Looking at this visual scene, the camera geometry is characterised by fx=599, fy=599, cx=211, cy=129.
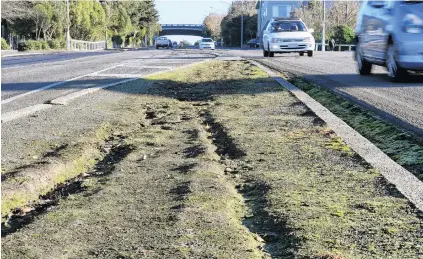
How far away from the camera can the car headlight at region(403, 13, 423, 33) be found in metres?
10.8

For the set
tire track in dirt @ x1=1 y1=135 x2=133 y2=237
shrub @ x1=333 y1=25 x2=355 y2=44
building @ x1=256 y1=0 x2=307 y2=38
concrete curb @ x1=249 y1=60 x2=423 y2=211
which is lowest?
tire track in dirt @ x1=1 y1=135 x2=133 y2=237

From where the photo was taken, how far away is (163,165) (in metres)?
4.64

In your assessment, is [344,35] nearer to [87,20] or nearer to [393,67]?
[87,20]

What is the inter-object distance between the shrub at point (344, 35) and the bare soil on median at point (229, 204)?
49.4 m

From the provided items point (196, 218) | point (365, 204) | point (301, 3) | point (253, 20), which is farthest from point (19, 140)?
point (253, 20)

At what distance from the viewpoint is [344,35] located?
5397 cm

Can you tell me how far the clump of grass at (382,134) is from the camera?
471 centimetres

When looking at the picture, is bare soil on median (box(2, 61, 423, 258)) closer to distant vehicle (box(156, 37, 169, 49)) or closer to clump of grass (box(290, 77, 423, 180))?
clump of grass (box(290, 77, 423, 180))

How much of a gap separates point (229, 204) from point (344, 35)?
52550mm

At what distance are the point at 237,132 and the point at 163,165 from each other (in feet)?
5.02

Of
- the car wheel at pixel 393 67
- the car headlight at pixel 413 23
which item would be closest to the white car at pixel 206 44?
the car wheel at pixel 393 67

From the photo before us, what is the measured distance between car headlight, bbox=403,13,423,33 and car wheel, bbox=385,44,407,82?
455mm

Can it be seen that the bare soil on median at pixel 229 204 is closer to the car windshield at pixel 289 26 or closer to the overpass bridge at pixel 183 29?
the car windshield at pixel 289 26

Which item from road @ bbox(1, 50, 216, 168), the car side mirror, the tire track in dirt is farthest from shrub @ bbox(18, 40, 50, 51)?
the tire track in dirt
